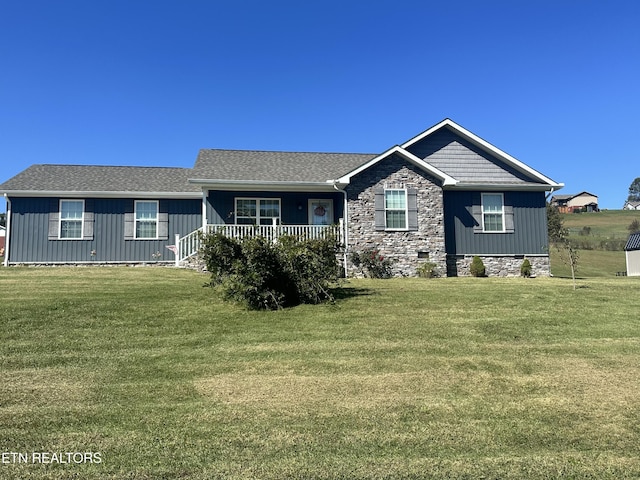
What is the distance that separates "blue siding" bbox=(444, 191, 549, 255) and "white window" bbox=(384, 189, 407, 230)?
2098mm

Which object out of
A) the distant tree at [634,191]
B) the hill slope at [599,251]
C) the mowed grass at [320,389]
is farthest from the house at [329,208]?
the distant tree at [634,191]

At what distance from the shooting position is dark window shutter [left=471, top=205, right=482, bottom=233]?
1770cm

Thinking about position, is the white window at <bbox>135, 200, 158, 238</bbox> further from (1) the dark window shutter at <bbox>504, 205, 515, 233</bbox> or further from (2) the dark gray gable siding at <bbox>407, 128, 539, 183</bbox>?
(1) the dark window shutter at <bbox>504, 205, 515, 233</bbox>

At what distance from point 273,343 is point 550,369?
3834mm

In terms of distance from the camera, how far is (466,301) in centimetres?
1030

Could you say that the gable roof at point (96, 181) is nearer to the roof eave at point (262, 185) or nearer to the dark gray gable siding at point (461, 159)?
the roof eave at point (262, 185)

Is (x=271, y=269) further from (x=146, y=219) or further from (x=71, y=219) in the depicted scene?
(x=71, y=219)

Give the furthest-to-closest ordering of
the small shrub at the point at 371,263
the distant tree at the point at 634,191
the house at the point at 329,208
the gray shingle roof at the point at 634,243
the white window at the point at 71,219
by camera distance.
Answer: the distant tree at the point at 634,191 → the gray shingle roof at the point at 634,243 → the white window at the point at 71,219 → the house at the point at 329,208 → the small shrub at the point at 371,263

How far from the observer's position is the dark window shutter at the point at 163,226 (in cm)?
1827

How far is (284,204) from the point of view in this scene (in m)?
18.0

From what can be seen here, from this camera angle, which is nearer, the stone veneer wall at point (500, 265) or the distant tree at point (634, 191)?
the stone veneer wall at point (500, 265)

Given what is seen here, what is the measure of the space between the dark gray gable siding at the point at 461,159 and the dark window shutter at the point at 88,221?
12.7m

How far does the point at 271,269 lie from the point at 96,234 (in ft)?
37.6

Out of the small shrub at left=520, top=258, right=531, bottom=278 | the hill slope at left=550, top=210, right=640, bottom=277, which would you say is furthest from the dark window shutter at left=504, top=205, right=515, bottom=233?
the hill slope at left=550, top=210, right=640, bottom=277
